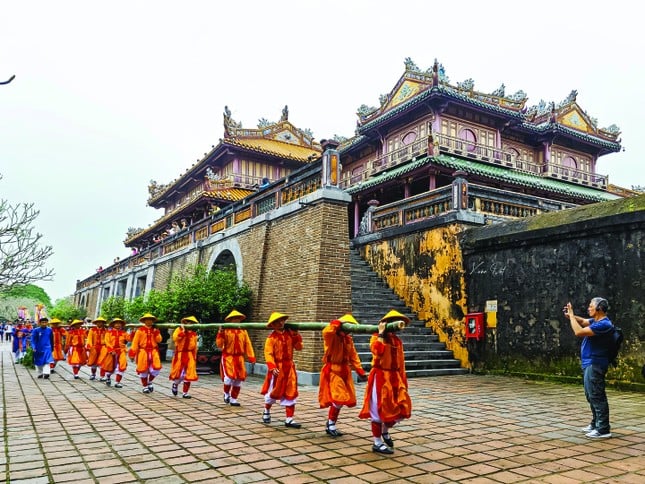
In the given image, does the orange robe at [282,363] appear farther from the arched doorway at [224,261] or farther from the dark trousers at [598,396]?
the arched doorway at [224,261]

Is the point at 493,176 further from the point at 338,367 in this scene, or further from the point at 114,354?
the point at 338,367

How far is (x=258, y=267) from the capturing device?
40.7 feet

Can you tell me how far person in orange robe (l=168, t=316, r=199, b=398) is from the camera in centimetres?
849

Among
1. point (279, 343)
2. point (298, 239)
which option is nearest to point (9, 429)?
point (279, 343)

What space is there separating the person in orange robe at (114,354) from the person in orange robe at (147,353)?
3.45 ft

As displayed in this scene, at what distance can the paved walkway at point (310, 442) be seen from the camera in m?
4.01

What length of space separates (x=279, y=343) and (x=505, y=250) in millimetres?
6267

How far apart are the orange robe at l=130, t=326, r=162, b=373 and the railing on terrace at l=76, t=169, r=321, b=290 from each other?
443 cm

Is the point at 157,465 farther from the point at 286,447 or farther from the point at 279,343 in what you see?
A: the point at 279,343

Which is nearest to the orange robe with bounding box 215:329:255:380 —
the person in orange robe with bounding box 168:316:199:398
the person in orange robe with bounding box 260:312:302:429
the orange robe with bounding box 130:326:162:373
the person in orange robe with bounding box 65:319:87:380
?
the person in orange robe with bounding box 168:316:199:398

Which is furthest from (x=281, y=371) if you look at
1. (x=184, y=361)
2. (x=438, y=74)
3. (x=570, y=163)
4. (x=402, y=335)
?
(x=570, y=163)

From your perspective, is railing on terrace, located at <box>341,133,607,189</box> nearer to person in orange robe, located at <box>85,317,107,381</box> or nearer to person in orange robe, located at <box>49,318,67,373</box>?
person in orange robe, located at <box>85,317,107,381</box>

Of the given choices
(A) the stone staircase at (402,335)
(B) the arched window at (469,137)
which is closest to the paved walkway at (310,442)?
(A) the stone staircase at (402,335)

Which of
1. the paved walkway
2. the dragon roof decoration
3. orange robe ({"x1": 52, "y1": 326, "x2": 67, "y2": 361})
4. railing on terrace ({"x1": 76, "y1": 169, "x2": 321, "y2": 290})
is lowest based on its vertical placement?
the paved walkway
